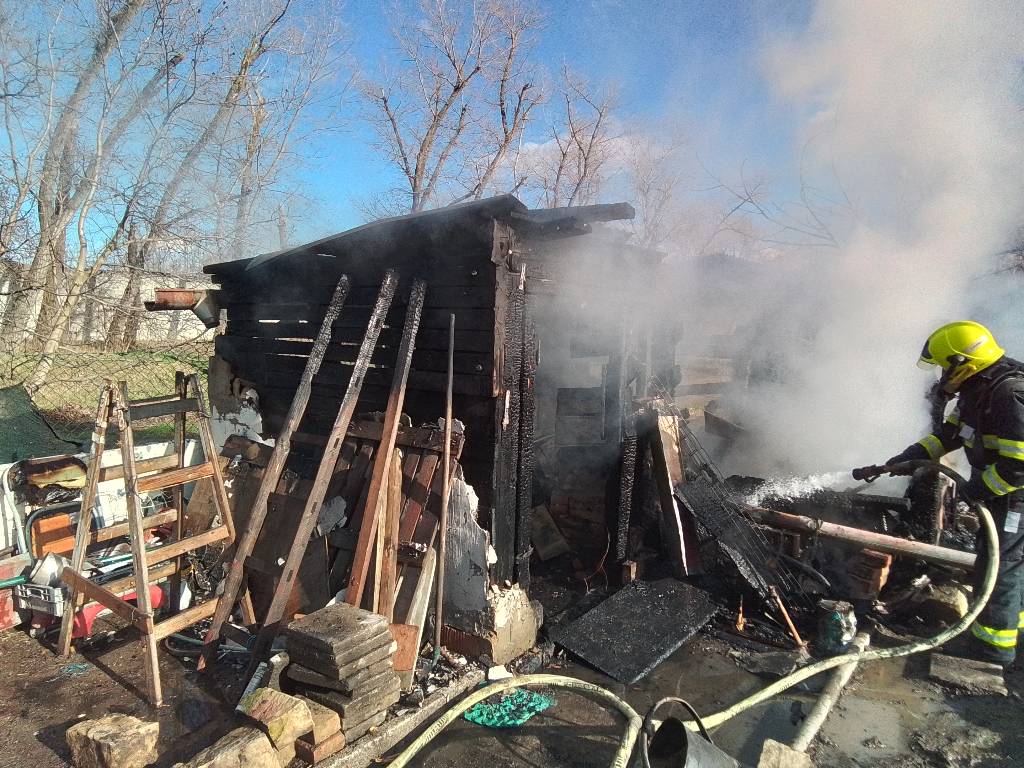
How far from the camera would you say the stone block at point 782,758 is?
9.65 ft

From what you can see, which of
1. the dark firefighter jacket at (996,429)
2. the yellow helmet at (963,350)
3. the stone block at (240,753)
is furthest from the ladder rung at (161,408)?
the dark firefighter jacket at (996,429)

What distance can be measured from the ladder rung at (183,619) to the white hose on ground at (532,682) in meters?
1.79

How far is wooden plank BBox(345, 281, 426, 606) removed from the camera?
12.9ft

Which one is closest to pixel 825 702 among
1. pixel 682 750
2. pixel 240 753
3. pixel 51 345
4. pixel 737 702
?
pixel 737 702

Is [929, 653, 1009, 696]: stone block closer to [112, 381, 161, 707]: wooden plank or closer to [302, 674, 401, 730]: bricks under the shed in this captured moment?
[302, 674, 401, 730]: bricks under the shed

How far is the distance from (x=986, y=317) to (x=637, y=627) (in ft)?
27.6

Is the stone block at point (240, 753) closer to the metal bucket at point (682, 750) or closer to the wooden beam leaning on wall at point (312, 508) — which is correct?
the wooden beam leaning on wall at point (312, 508)

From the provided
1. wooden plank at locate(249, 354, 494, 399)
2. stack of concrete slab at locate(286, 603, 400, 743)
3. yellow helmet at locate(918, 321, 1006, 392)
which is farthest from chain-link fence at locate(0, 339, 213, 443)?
yellow helmet at locate(918, 321, 1006, 392)

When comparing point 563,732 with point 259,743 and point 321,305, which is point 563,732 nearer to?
point 259,743

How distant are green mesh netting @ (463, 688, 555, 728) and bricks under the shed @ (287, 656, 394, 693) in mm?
717

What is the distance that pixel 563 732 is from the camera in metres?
3.53

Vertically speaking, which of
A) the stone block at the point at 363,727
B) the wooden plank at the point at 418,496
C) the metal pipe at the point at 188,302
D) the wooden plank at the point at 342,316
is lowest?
the stone block at the point at 363,727

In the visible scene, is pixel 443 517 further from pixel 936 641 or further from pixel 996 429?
pixel 996 429

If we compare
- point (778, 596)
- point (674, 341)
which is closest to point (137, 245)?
point (674, 341)
